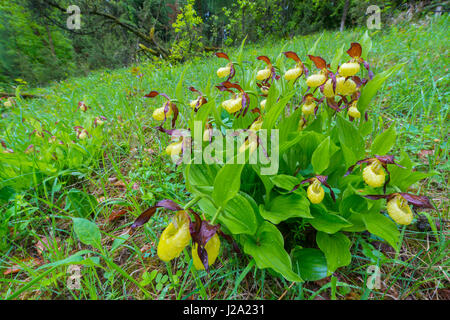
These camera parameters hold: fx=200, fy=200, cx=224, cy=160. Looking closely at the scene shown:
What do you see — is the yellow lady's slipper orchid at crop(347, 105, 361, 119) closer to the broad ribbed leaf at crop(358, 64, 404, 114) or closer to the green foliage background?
the broad ribbed leaf at crop(358, 64, 404, 114)

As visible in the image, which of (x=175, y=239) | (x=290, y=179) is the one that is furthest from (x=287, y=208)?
(x=175, y=239)

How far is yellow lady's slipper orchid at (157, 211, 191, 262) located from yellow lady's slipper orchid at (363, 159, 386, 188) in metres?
0.60

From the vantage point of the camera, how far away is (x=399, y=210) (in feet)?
2.05

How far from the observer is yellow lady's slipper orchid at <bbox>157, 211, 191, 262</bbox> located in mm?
568

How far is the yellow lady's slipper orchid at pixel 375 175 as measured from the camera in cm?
65

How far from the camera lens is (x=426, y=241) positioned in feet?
2.71

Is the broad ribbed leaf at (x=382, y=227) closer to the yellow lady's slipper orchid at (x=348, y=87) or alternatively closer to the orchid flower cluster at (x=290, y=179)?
the orchid flower cluster at (x=290, y=179)

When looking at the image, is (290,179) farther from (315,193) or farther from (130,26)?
(130,26)

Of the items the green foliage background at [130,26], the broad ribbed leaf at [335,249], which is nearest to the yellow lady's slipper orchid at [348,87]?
the broad ribbed leaf at [335,249]

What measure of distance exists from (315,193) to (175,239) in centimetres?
48

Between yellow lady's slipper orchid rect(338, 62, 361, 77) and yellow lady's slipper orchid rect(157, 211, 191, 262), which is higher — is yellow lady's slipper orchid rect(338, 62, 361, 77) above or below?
above

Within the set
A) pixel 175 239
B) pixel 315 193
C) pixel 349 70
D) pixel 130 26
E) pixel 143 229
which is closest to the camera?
pixel 175 239

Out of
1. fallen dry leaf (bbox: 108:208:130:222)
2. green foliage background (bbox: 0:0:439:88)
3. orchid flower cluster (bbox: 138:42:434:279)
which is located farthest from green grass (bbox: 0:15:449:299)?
green foliage background (bbox: 0:0:439:88)
